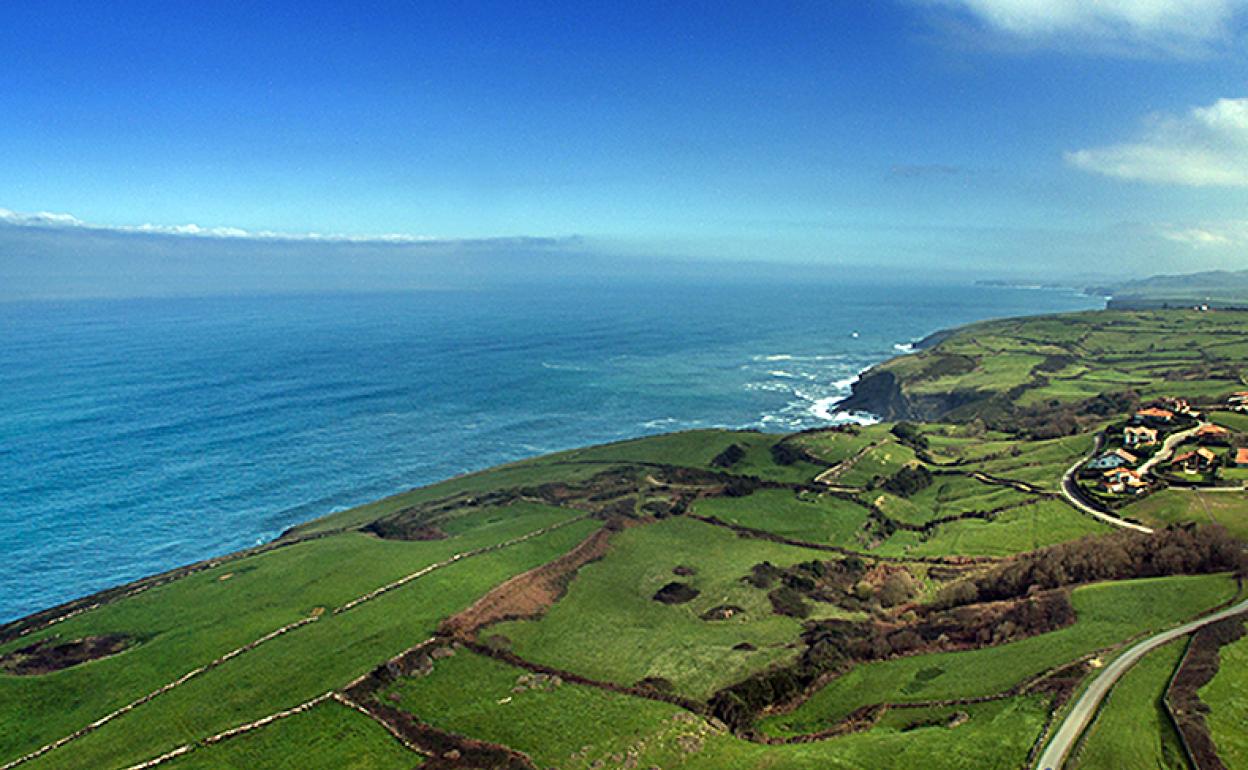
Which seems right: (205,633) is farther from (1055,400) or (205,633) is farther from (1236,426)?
(1055,400)

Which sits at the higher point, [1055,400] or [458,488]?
[1055,400]

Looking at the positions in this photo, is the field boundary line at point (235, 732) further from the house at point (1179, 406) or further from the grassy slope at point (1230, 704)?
the house at point (1179, 406)

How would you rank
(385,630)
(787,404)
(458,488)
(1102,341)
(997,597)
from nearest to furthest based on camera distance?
1. (385,630)
2. (997,597)
3. (458,488)
4. (787,404)
5. (1102,341)

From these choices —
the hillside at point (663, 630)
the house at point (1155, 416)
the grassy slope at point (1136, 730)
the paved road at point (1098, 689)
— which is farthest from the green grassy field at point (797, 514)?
the house at point (1155, 416)

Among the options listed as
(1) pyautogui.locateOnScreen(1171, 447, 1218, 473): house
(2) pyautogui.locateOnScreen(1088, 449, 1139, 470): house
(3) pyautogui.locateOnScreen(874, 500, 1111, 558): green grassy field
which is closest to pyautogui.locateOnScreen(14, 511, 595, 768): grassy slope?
(3) pyautogui.locateOnScreen(874, 500, 1111, 558): green grassy field

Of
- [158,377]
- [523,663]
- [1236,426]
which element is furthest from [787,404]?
[158,377]

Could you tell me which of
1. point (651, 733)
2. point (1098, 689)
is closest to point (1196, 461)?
point (1098, 689)

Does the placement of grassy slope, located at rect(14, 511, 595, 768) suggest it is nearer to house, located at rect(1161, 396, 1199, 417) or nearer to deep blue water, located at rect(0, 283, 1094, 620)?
deep blue water, located at rect(0, 283, 1094, 620)

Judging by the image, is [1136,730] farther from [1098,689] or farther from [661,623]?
[661,623]

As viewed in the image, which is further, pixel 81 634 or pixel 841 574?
pixel 841 574
